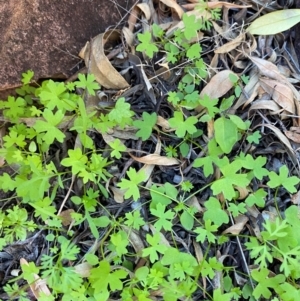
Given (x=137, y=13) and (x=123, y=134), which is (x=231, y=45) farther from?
(x=123, y=134)

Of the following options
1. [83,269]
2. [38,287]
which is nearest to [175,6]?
[83,269]

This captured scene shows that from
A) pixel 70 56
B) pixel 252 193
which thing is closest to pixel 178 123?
pixel 252 193

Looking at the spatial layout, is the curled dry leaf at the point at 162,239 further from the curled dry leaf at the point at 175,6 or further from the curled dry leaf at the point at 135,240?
the curled dry leaf at the point at 175,6

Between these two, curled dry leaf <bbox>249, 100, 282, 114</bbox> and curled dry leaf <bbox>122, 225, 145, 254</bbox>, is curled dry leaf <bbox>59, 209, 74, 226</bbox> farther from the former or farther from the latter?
curled dry leaf <bbox>249, 100, 282, 114</bbox>

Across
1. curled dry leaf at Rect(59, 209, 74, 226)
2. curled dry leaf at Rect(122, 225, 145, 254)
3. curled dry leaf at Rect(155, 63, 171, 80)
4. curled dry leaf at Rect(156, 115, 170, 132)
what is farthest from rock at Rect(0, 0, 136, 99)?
curled dry leaf at Rect(122, 225, 145, 254)

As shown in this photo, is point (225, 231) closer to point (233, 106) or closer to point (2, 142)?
point (233, 106)
